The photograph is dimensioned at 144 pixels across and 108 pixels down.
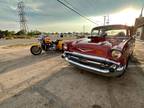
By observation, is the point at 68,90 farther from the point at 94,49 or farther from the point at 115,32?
the point at 115,32

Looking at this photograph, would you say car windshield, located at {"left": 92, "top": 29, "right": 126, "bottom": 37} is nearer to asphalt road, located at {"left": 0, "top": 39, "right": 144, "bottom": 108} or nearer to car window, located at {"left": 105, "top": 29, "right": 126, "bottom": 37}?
car window, located at {"left": 105, "top": 29, "right": 126, "bottom": 37}

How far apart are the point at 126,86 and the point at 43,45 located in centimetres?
512

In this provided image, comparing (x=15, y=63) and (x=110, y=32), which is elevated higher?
(x=110, y=32)

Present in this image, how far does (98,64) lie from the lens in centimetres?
316

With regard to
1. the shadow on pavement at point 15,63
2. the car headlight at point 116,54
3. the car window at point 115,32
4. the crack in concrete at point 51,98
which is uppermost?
the car window at point 115,32

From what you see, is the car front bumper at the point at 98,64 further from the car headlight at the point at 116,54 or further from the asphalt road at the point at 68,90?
the asphalt road at the point at 68,90

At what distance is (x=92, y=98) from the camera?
8.57 feet

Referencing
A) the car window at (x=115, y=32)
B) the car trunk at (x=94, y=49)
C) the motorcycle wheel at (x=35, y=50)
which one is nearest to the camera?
the car trunk at (x=94, y=49)

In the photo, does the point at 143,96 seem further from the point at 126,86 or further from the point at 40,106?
the point at 40,106

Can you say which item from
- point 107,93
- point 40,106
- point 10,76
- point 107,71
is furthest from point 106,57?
point 10,76

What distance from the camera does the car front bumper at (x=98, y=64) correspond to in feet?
9.70

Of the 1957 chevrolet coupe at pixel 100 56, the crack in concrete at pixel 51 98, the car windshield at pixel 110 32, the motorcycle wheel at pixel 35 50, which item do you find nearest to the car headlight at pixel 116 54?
the 1957 chevrolet coupe at pixel 100 56

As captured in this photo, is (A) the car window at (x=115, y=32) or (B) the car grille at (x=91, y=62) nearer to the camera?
(B) the car grille at (x=91, y=62)

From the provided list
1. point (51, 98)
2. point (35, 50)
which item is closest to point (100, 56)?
point (51, 98)
